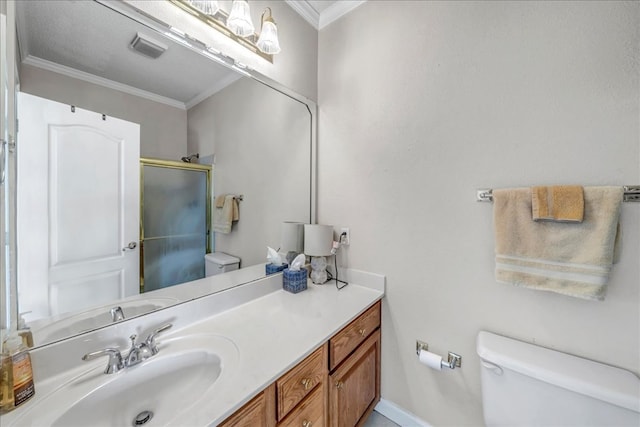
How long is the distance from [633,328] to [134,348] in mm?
1724

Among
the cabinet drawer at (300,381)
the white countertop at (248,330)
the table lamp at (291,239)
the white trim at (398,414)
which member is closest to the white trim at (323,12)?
the table lamp at (291,239)

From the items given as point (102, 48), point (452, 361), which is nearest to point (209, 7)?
point (102, 48)

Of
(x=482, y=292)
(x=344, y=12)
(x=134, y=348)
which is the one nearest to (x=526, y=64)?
(x=482, y=292)

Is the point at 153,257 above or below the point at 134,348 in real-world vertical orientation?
above

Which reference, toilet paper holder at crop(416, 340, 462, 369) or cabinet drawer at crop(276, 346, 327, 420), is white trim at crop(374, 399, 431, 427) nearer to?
toilet paper holder at crop(416, 340, 462, 369)

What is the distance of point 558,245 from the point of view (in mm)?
896

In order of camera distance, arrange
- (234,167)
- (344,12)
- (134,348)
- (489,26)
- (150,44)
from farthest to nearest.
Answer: (344,12) → (234,167) → (489,26) → (150,44) → (134,348)

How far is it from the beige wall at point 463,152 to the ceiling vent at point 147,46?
958 millimetres

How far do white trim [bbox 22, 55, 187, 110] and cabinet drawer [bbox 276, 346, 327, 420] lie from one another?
1134 mm

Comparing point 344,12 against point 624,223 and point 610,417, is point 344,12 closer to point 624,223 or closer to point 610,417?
point 624,223

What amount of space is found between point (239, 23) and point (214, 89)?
0.31 m

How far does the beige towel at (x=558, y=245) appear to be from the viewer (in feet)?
2.68

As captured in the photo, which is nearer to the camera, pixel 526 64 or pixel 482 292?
pixel 526 64

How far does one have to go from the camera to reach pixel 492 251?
1.08m
